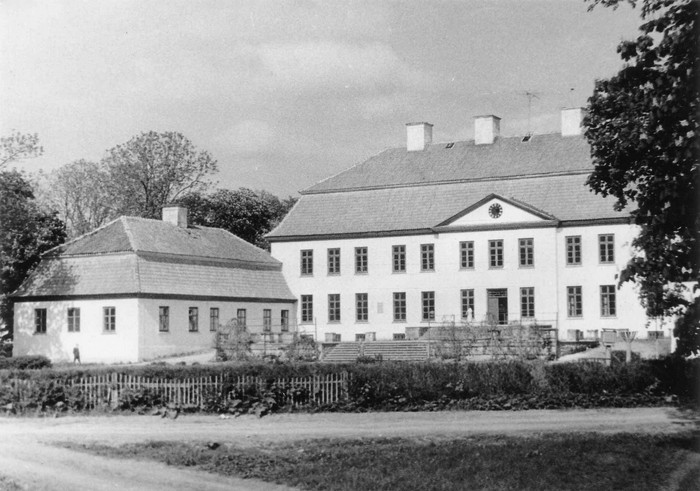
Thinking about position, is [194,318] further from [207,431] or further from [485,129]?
[207,431]

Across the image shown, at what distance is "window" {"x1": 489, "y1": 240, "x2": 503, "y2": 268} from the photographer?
162ft

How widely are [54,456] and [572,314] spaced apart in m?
34.6

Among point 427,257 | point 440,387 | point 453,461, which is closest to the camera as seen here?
point 453,461

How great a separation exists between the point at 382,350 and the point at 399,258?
13135 millimetres

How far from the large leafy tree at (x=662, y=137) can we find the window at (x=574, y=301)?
28909 mm

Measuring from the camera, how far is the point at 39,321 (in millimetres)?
45094

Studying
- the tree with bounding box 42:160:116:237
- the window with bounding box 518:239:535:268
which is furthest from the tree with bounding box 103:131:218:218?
the window with bounding box 518:239:535:268

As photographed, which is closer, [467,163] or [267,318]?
[267,318]

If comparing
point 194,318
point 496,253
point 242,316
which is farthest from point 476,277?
point 194,318

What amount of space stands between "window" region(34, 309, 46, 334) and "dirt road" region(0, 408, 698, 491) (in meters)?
23.9

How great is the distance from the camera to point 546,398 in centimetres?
2278

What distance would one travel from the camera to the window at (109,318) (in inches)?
1712

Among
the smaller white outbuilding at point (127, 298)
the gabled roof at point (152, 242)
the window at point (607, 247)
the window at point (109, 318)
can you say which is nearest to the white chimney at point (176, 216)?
the gabled roof at point (152, 242)

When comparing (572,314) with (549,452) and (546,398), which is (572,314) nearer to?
(546,398)
